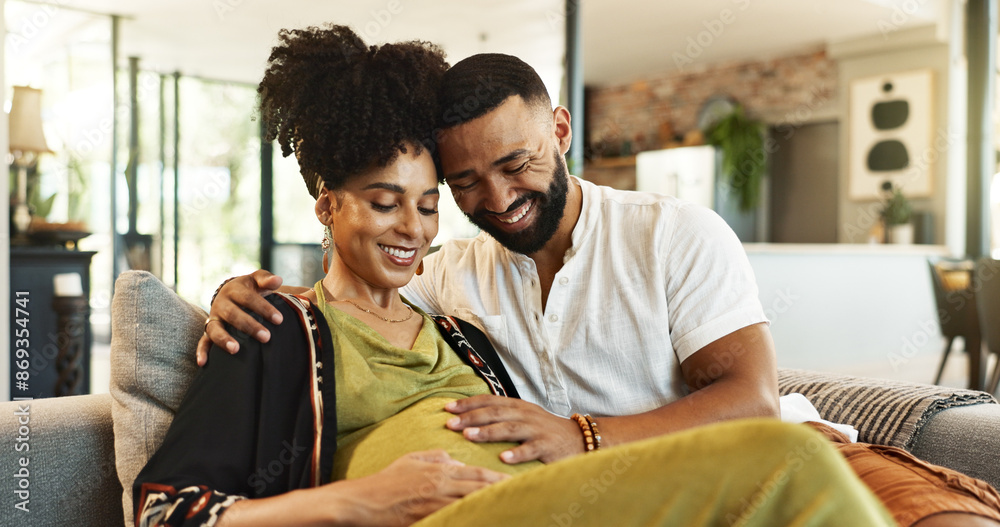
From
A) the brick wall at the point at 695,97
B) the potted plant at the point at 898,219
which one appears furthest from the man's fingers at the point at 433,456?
the brick wall at the point at 695,97

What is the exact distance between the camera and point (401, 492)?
1035mm

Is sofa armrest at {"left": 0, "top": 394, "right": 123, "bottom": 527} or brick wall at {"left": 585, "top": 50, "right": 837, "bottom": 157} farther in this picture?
brick wall at {"left": 585, "top": 50, "right": 837, "bottom": 157}

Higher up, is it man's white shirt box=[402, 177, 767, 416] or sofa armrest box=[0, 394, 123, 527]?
man's white shirt box=[402, 177, 767, 416]

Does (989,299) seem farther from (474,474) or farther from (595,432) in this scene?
(474,474)

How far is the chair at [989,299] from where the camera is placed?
4145 millimetres

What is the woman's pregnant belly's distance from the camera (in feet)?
3.81

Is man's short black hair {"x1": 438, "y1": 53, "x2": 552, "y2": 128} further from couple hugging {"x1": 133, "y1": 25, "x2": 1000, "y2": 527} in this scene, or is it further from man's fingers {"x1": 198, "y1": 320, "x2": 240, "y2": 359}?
man's fingers {"x1": 198, "y1": 320, "x2": 240, "y2": 359}

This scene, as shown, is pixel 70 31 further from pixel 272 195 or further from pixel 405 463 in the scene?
pixel 405 463

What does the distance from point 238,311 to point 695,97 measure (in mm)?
8606

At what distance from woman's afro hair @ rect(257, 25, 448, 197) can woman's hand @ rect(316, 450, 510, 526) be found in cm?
53

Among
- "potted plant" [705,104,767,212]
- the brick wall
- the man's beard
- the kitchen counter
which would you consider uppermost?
the brick wall

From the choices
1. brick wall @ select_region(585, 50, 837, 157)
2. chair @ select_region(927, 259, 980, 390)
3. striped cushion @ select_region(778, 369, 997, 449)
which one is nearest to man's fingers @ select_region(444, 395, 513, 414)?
striped cushion @ select_region(778, 369, 997, 449)

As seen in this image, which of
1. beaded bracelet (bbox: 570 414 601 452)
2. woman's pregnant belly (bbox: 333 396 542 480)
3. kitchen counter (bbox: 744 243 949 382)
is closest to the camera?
woman's pregnant belly (bbox: 333 396 542 480)

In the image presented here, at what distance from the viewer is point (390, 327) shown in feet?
4.66
